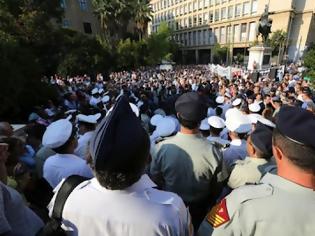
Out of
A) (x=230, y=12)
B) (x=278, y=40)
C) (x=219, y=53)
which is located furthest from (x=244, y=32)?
(x=278, y=40)

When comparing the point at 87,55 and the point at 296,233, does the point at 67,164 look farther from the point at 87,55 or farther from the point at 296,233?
the point at 87,55

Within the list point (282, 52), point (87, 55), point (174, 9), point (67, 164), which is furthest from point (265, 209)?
point (174, 9)

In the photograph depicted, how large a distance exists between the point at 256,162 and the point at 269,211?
1.41m

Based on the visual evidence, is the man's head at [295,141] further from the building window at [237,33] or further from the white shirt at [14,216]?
the building window at [237,33]

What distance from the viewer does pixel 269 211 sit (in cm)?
132

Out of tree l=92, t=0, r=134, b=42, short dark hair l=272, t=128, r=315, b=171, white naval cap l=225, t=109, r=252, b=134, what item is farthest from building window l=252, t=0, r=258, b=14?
short dark hair l=272, t=128, r=315, b=171

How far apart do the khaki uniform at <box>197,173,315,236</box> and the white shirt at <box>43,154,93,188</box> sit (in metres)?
1.64

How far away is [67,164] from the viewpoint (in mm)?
2631

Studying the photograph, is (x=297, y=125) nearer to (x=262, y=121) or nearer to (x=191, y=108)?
(x=191, y=108)

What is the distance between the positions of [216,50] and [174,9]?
23139 mm

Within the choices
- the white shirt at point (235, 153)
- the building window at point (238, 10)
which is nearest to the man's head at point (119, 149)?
the white shirt at point (235, 153)

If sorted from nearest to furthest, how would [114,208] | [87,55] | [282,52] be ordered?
[114,208]
[87,55]
[282,52]

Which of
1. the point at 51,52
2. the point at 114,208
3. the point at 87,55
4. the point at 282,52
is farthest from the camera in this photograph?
the point at 282,52

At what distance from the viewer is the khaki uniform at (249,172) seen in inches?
102
